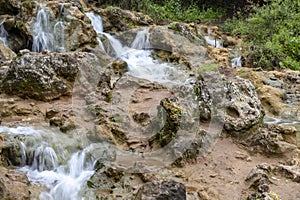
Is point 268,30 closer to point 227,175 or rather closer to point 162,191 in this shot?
point 227,175

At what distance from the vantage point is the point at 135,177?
15.6ft

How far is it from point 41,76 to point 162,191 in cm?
421

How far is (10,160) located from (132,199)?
1.91 metres

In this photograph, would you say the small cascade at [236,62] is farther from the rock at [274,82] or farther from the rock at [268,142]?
the rock at [268,142]

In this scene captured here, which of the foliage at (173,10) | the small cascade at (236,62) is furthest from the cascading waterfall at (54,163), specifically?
the foliage at (173,10)

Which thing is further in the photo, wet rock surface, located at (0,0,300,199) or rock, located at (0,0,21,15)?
rock, located at (0,0,21,15)

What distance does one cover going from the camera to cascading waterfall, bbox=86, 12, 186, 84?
10.0 meters

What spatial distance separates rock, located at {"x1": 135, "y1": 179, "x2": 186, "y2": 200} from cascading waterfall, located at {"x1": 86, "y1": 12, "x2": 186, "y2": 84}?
5.70 m

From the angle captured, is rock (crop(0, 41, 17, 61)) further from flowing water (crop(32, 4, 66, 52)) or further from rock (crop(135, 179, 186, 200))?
rock (crop(135, 179, 186, 200))

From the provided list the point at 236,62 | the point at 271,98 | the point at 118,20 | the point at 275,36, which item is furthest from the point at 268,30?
the point at 118,20

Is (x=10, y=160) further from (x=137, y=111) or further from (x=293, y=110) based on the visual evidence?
(x=293, y=110)

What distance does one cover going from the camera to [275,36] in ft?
39.5

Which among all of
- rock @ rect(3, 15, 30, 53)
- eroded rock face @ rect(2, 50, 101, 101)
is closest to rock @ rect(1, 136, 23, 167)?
eroded rock face @ rect(2, 50, 101, 101)

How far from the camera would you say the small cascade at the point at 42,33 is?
34.2 feet
